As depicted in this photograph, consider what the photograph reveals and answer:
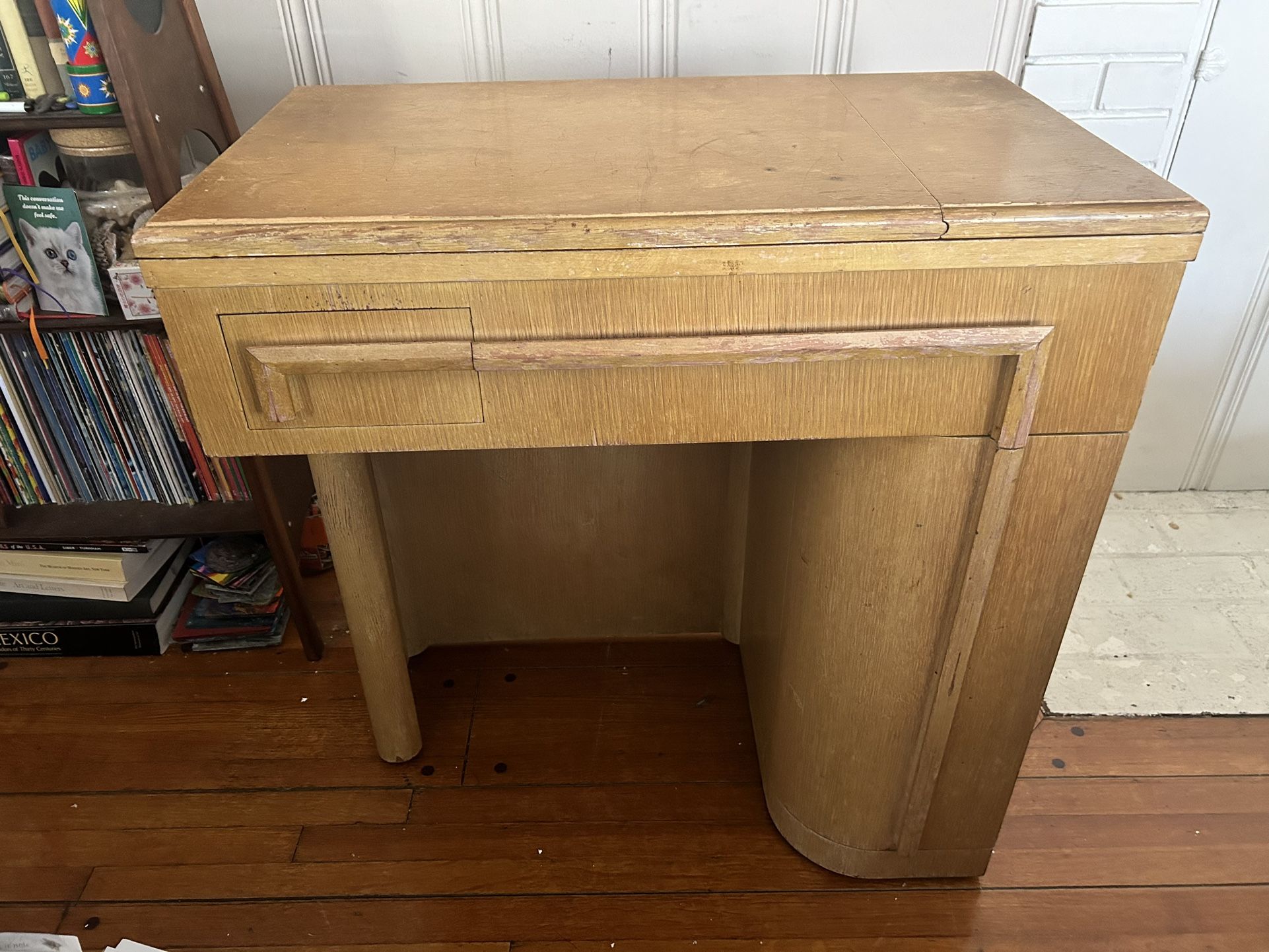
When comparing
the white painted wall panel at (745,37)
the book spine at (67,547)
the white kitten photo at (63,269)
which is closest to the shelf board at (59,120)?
the white kitten photo at (63,269)

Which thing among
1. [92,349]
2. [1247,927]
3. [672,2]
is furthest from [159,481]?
[1247,927]

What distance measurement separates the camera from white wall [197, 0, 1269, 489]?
1.33m

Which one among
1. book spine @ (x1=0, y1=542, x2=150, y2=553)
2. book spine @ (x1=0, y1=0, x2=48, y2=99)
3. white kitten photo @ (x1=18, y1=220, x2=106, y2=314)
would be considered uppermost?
book spine @ (x1=0, y1=0, x2=48, y2=99)

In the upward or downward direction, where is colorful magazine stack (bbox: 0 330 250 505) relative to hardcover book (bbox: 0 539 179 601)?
upward

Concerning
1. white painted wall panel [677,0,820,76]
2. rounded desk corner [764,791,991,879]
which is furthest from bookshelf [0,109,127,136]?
rounded desk corner [764,791,991,879]

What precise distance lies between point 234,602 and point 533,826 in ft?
2.21

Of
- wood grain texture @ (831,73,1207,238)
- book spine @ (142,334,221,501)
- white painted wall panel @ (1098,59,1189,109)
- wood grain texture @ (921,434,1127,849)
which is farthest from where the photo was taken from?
white painted wall panel @ (1098,59,1189,109)

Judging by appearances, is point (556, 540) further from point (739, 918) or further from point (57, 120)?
point (57, 120)

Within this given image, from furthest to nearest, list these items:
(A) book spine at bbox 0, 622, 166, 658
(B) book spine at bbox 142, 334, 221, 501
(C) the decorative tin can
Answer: (A) book spine at bbox 0, 622, 166, 658, (B) book spine at bbox 142, 334, 221, 501, (C) the decorative tin can

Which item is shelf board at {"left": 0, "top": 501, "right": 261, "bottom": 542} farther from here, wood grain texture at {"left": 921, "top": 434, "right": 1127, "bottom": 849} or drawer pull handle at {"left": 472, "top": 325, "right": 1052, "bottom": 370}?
wood grain texture at {"left": 921, "top": 434, "right": 1127, "bottom": 849}

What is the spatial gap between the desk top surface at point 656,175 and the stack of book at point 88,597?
812mm

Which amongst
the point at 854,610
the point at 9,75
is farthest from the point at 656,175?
the point at 9,75

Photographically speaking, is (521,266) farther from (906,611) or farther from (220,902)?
(220,902)

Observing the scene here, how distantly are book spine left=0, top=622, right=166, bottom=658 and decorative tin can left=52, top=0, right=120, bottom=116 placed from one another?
0.83m
